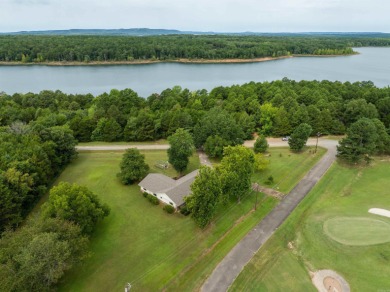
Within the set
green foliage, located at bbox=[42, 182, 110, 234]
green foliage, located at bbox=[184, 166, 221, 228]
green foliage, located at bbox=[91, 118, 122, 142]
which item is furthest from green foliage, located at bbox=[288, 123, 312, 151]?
green foliage, located at bbox=[42, 182, 110, 234]

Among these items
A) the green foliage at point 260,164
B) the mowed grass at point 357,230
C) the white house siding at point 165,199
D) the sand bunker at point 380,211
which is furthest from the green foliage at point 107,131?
the sand bunker at point 380,211

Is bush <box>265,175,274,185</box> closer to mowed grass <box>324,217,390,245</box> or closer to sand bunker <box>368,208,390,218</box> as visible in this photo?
mowed grass <box>324,217,390,245</box>

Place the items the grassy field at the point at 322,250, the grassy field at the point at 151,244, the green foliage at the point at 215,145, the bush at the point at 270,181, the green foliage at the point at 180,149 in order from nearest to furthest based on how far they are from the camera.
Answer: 1. the grassy field at the point at 322,250
2. the grassy field at the point at 151,244
3. the bush at the point at 270,181
4. the green foliage at the point at 180,149
5. the green foliage at the point at 215,145

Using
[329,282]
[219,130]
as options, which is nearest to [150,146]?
[219,130]

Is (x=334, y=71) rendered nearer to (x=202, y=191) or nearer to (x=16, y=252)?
(x=202, y=191)

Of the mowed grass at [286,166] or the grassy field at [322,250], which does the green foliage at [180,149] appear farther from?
the grassy field at [322,250]

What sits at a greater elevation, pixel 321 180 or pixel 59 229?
pixel 59 229

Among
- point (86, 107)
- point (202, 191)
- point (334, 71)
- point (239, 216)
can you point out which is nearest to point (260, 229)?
point (239, 216)

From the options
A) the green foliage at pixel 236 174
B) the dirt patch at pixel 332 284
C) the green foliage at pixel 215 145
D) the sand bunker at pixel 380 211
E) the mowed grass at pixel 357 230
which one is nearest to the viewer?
the dirt patch at pixel 332 284
